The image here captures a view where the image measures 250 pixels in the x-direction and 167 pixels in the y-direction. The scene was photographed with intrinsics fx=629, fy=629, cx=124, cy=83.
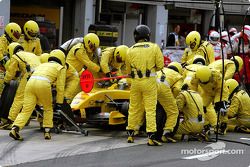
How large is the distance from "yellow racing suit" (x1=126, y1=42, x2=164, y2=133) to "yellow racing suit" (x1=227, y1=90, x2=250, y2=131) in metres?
2.66

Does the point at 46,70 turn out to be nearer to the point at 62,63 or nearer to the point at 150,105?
the point at 62,63

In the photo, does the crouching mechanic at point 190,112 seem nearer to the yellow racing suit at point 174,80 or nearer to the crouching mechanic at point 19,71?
the yellow racing suit at point 174,80

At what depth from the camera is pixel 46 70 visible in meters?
11.2

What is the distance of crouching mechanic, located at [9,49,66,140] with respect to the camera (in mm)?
11000

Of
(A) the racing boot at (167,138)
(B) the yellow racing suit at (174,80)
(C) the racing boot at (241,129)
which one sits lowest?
(C) the racing boot at (241,129)

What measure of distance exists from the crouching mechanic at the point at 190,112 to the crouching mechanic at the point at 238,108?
1671 mm

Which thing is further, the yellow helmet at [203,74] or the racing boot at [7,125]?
the racing boot at [7,125]

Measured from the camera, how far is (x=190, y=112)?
1158cm

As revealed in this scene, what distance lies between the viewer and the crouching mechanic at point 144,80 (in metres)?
11.0

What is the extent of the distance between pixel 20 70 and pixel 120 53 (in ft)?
7.63

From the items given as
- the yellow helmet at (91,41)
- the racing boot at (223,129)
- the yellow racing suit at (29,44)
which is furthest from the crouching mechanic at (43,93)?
the racing boot at (223,129)

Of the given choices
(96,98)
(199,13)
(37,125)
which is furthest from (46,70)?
(199,13)

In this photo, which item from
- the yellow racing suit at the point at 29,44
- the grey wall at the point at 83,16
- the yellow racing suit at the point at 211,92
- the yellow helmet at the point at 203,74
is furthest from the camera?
the grey wall at the point at 83,16

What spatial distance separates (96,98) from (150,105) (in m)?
1.64
